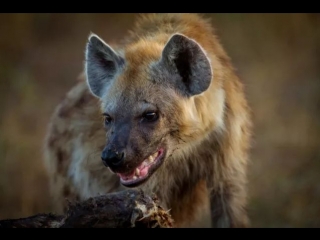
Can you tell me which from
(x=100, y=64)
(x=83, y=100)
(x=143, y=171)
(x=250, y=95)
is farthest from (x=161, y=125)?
(x=250, y=95)

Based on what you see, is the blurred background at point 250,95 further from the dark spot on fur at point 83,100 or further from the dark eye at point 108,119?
the dark eye at point 108,119

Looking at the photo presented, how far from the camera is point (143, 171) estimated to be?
140 inches

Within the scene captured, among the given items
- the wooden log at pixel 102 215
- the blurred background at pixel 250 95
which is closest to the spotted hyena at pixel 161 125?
the wooden log at pixel 102 215

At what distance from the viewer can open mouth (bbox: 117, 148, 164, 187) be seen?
3518 millimetres

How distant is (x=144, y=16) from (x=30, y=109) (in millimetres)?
2991

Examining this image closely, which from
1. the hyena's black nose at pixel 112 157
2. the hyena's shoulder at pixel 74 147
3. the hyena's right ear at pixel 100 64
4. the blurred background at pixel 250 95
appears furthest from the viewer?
the blurred background at pixel 250 95

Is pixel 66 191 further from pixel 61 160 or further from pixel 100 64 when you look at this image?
pixel 100 64

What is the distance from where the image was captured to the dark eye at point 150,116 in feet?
11.7

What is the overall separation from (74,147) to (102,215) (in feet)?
5.97

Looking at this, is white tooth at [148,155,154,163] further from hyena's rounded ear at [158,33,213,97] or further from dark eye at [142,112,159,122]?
hyena's rounded ear at [158,33,213,97]

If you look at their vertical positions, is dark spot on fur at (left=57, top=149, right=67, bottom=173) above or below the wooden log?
above

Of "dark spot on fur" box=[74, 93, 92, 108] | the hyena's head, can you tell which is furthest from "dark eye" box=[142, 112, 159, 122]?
"dark spot on fur" box=[74, 93, 92, 108]

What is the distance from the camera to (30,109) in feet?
23.9
